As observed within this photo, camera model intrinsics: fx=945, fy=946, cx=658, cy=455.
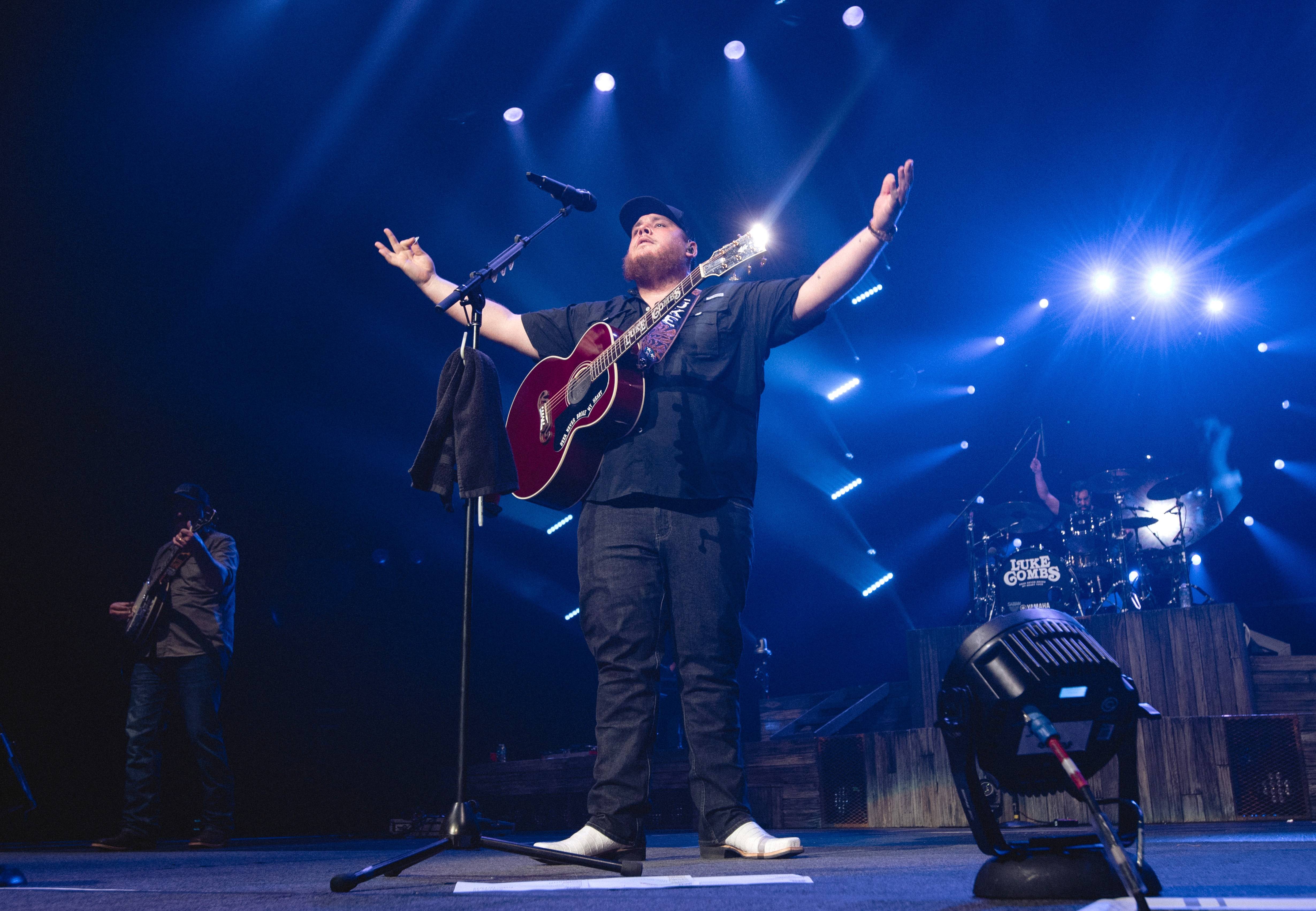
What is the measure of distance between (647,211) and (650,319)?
Answer: 1.77ft

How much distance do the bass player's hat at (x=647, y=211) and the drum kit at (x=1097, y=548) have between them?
5.21 metres

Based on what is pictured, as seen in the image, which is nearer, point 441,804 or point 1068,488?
point 441,804

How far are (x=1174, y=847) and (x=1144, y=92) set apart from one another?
629 cm

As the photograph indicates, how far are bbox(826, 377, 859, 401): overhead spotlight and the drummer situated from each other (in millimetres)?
2033

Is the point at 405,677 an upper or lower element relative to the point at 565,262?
lower

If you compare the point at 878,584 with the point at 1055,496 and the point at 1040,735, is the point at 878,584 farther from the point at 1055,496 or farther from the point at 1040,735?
the point at 1040,735

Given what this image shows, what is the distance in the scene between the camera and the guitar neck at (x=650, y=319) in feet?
9.64

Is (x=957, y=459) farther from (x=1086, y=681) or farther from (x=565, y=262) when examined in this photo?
(x=1086, y=681)

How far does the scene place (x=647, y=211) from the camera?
131 inches

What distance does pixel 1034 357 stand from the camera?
1056 cm

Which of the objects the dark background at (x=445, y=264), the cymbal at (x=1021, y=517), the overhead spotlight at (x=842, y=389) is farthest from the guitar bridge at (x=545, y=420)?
the overhead spotlight at (x=842, y=389)

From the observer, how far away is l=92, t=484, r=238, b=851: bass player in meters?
5.09

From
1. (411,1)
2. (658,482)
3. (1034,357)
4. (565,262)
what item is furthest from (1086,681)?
(1034,357)

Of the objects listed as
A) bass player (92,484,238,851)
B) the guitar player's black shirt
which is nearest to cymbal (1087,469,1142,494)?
the guitar player's black shirt
